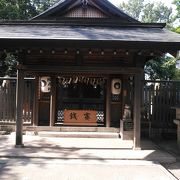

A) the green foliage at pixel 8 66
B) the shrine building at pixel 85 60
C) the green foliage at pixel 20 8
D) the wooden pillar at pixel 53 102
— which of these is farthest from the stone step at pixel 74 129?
the green foliage at pixel 20 8

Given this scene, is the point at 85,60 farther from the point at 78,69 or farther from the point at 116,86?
the point at 116,86

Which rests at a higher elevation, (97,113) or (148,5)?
(148,5)

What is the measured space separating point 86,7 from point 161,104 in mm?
5092

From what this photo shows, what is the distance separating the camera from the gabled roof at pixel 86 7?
13.4 m

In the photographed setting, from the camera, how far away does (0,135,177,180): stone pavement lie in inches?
286

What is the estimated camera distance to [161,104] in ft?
41.0

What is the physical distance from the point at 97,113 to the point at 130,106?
1.33 meters

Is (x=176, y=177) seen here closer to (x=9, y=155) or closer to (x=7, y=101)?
(x=9, y=155)

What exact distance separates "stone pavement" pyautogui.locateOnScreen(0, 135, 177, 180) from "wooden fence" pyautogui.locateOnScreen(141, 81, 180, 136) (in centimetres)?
148

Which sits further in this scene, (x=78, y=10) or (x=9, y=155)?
(x=78, y=10)

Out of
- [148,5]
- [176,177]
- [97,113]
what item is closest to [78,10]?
[97,113]

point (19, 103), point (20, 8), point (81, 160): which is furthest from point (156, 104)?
point (20, 8)

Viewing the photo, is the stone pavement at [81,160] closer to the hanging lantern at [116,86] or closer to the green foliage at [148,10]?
the hanging lantern at [116,86]

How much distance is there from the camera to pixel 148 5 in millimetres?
56719
